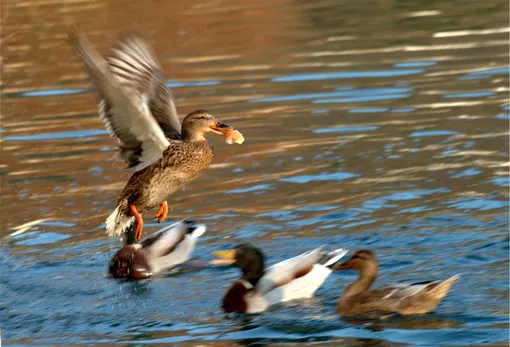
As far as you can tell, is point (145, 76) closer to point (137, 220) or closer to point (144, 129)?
point (144, 129)

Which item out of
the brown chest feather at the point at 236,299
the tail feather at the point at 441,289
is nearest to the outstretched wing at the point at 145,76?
the brown chest feather at the point at 236,299

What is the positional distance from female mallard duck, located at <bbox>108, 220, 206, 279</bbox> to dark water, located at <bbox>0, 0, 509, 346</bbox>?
0.13 m

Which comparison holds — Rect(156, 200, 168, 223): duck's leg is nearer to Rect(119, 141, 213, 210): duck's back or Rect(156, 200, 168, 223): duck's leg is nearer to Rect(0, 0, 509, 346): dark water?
Rect(119, 141, 213, 210): duck's back

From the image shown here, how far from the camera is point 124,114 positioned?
888 centimetres

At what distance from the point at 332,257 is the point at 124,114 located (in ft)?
6.13

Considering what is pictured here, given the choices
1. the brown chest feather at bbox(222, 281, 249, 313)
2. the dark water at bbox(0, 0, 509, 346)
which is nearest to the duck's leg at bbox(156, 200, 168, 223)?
the dark water at bbox(0, 0, 509, 346)

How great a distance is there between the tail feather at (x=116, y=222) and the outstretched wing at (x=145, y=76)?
0.79 meters

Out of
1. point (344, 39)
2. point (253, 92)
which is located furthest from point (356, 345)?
point (344, 39)

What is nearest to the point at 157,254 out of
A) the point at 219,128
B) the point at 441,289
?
the point at 219,128

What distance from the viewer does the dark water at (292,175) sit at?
27.7ft

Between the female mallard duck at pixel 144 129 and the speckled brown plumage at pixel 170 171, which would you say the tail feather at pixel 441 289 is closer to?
the female mallard duck at pixel 144 129

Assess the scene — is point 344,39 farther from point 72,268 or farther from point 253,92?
point 72,268

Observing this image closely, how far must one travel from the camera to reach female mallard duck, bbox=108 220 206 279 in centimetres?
988

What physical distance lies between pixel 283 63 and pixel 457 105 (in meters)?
4.26
